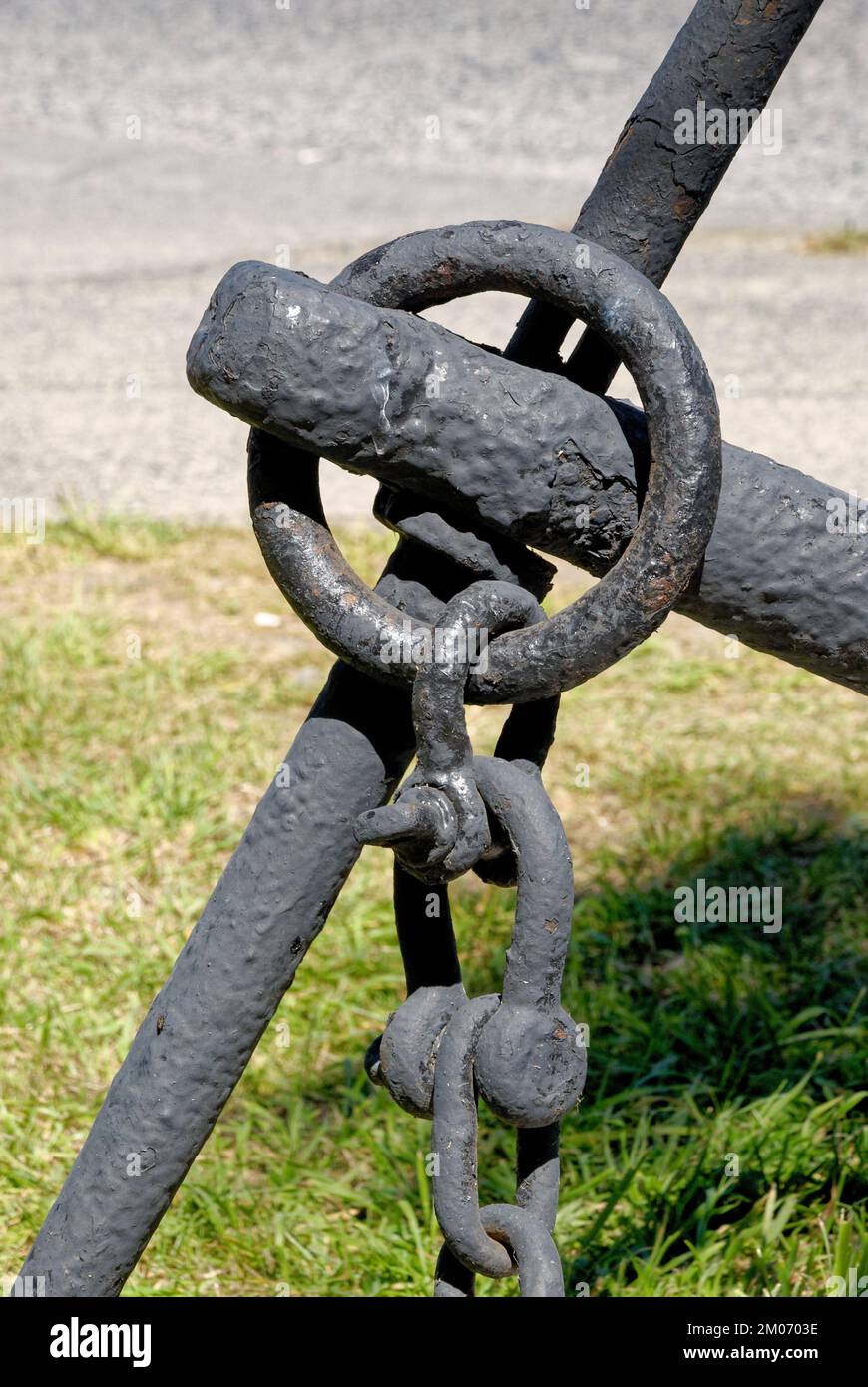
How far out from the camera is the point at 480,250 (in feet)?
3.13

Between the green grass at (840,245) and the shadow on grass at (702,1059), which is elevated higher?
the green grass at (840,245)

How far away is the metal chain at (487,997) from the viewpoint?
94 cm

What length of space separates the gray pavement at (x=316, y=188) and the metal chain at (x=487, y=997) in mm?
3054

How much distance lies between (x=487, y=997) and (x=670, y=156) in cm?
56

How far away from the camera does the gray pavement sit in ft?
17.0

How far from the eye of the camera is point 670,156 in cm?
102

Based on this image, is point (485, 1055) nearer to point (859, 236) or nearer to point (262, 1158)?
point (262, 1158)
